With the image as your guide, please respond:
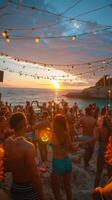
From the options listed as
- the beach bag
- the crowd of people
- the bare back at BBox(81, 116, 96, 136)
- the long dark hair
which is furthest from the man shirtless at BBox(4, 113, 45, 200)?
the bare back at BBox(81, 116, 96, 136)

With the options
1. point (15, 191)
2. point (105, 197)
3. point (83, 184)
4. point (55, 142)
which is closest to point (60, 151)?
point (55, 142)

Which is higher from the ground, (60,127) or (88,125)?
(60,127)

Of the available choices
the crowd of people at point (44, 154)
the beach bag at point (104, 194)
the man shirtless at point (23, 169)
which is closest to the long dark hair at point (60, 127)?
the crowd of people at point (44, 154)

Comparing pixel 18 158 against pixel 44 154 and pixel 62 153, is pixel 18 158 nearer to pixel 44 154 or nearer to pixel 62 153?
pixel 62 153

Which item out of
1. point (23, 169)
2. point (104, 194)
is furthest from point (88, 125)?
point (104, 194)

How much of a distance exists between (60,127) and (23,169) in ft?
5.08

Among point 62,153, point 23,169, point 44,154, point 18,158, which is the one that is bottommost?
point 44,154

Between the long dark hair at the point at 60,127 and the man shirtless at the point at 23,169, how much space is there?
4.41ft

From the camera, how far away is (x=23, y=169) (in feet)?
11.7

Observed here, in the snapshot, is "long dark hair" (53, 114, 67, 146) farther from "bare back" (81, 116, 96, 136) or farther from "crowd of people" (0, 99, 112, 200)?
"bare back" (81, 116, 96, 136)

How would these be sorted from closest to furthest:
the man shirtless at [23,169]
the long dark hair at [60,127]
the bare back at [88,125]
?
the man shirtless at [23,169], the long dark hair at [60,127], the bare back at [88,125]

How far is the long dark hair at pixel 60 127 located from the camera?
196 inches

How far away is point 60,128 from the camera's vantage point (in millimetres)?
5008

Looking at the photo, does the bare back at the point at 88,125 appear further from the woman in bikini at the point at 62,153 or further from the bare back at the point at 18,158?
the bare back at the point at 18,158
